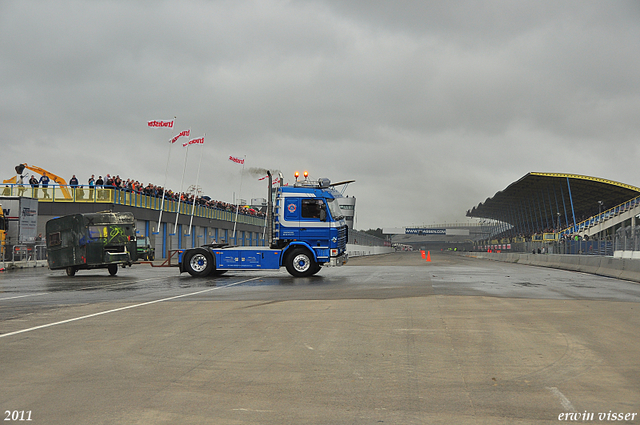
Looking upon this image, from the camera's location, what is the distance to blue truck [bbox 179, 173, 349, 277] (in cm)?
2302

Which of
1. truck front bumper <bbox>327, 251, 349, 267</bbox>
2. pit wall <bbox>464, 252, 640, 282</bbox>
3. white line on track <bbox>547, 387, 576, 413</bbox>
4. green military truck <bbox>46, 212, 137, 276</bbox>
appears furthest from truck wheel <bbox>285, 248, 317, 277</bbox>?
white line on track <bbox>547, 387, 576, 413</bbox>

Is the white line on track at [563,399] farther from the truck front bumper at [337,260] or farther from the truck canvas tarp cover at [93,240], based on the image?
the truck canvas tarp cover at [93,240]

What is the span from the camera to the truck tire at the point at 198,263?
23.7 m

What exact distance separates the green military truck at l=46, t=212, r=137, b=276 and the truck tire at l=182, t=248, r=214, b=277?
302cm

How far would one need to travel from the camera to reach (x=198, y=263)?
78.0 feet

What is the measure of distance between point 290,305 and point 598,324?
5.95 metres

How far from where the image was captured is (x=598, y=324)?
9562 mm

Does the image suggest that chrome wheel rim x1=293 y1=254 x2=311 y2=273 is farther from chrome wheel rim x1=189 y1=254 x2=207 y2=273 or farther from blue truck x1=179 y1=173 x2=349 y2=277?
chrome wheel rim x1=189 y1=254 x2=207 y2=273

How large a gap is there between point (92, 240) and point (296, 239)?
8.49 meters

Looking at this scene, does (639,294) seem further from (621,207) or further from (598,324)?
(621,207)

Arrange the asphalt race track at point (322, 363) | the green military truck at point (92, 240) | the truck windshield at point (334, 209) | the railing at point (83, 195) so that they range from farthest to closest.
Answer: the railing at point (83, 195), the green military truck at point (92, 240), the truck windshield at point (334, 209), the asphalt race track at point (322, 363)

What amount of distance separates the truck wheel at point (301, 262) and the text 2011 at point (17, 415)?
18.3 metres

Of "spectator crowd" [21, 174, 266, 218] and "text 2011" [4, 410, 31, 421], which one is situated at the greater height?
"spectator crowd" [21, 174, 266, 218]

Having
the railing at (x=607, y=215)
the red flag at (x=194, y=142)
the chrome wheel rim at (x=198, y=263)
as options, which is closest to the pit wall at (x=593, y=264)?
the chrome wheel rim at (x=198, y=263)
